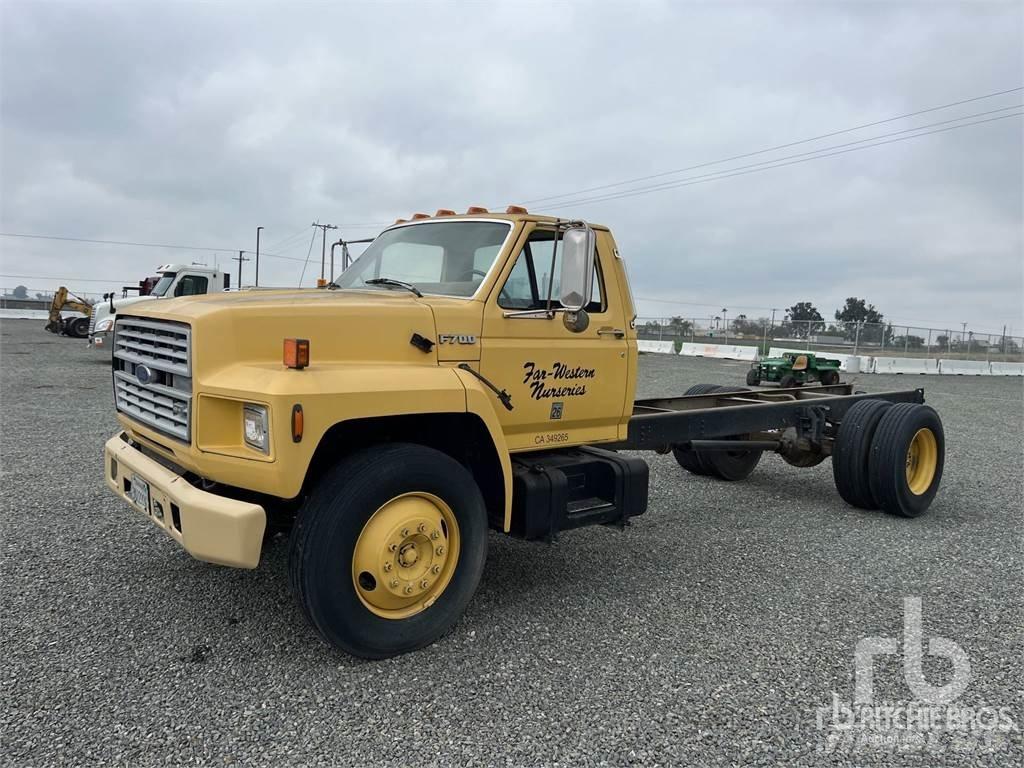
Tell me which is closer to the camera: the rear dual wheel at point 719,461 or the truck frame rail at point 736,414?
the truck frame rail at point 736,414

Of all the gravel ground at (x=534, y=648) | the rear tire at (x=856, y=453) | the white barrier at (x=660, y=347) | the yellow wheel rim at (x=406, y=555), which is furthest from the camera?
the white barrier at (x=660, y=347)

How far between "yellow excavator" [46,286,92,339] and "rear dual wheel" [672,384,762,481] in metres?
29.6

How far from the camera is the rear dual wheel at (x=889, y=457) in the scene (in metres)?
6.47

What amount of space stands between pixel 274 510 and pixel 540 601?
5.33ft

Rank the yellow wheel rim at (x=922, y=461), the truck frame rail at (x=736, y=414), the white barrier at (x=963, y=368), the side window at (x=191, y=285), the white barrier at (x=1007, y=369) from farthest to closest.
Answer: the white barrier at (x=1007, y=369) < the white barrier at (x=963, y=368) < the side window at (x=191, y=285) < the yellow wheel rim at (x=922, y=461) < the truck frame rail at (x=736, y=414)

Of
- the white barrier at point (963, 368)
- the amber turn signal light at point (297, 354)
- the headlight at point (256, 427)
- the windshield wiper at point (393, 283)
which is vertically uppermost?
the windshield wiper at point (393, 283)

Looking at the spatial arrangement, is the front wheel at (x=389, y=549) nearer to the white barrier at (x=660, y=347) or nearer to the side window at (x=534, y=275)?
the side window at (x=534, y=275)

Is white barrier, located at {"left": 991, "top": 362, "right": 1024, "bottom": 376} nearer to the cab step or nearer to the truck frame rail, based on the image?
the truck frame rail

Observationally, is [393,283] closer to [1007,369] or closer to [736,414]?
[736,414]

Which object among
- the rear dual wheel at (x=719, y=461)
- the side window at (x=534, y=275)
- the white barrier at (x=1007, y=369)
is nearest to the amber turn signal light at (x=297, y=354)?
the side window at (x=534, y=275)

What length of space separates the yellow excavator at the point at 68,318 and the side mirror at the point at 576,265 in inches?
1243

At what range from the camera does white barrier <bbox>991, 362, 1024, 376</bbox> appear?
33.6 meters

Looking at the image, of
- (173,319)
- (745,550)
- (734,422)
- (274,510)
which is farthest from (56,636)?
(734,422)

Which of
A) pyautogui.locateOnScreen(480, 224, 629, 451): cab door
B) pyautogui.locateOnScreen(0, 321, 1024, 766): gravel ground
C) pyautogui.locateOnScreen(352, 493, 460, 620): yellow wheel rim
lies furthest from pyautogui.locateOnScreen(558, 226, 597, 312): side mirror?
pyautogui.locateOnScreen(0, 321, 1024, 766): gravel ground
